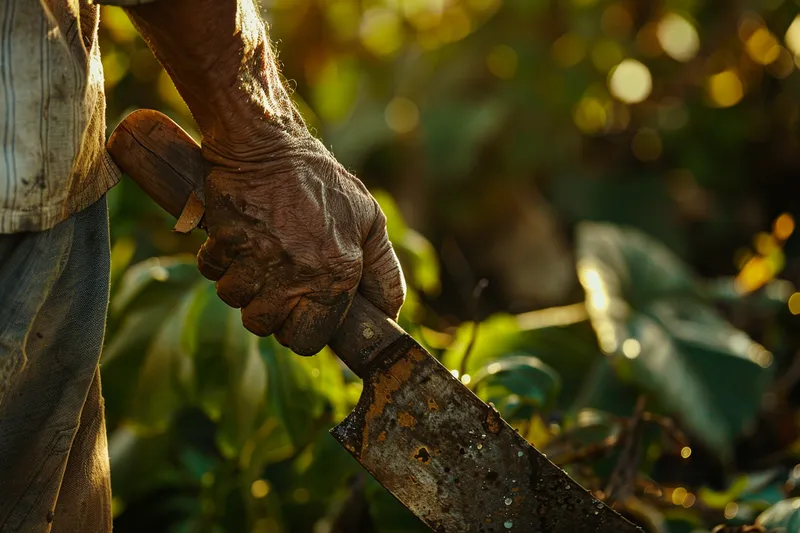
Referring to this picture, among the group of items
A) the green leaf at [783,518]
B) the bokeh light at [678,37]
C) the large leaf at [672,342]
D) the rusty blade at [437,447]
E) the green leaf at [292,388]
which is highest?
the bokeh light at [678,37]

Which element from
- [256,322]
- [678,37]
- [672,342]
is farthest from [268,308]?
[678,37]

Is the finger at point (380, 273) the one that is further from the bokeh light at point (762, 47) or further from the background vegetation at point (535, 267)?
the bokeh light at point (762, 47)

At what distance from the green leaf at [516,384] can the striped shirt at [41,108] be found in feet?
3.66

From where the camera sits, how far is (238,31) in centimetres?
142

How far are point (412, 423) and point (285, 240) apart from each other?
35 centimetres

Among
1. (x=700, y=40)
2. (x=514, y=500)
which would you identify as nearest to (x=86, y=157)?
(x=514, y=500)

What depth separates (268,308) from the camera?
1.52 metres

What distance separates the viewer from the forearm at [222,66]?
1.35m

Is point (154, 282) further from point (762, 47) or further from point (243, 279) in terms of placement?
point (762, 47)

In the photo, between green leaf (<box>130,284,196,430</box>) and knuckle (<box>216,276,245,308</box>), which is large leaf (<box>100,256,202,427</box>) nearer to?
green leaf (<box>130,284,196,430</box>)

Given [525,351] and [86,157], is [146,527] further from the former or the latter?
[86,157]

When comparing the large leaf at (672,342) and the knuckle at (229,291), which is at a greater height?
the knuckle at (229,291)

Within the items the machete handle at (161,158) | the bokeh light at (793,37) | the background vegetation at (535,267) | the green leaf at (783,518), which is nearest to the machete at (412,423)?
the machete handle at (161,158)

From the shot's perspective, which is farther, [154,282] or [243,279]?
[154,282]
